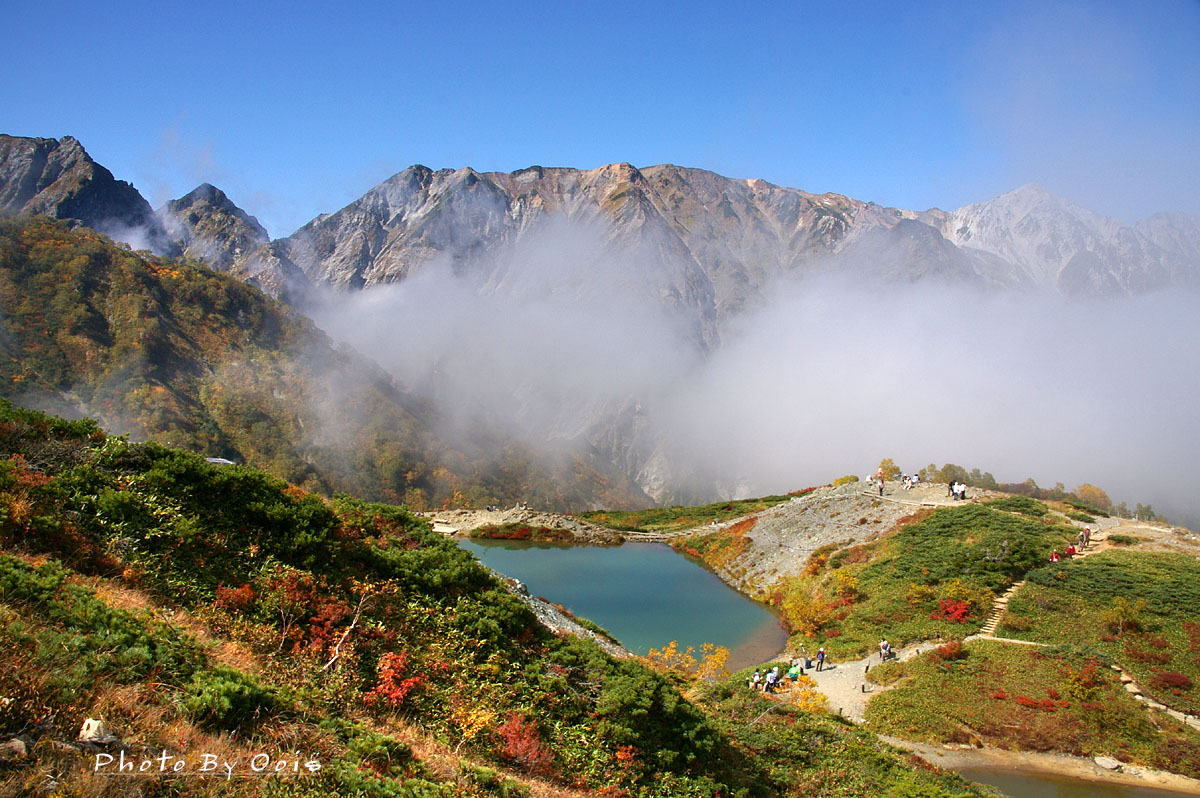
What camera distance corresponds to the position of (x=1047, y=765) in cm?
2231

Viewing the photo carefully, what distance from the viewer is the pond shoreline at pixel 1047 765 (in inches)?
830

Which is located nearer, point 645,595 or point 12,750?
point 12,750

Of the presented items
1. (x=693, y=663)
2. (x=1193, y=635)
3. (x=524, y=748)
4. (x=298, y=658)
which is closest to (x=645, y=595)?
(x=693, y=663)

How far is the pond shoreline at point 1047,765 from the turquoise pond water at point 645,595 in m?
12.6

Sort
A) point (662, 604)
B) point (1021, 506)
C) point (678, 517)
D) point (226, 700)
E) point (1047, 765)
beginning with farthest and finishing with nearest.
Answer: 1. point (678, 517)
2. point (1021, 506)
3. point (662, 604)
4. point (1047, 765)
5. point (226, 700)

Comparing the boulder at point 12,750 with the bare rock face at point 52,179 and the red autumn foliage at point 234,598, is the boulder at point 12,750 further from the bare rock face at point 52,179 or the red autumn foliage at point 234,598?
the bare rock face at point 52,179

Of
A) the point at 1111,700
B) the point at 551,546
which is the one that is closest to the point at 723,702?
the point at 1111,700

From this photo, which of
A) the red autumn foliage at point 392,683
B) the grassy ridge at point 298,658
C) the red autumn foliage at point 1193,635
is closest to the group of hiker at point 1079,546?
the red autumn foliage at point 1193,635

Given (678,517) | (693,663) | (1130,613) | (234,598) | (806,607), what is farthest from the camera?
(678,517)

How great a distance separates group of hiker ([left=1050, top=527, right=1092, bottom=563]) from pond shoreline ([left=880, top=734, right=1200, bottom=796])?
1497 cm

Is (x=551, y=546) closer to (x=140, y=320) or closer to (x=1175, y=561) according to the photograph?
(x=1175, y=561)

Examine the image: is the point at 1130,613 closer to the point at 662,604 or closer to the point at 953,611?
the point at 953,611

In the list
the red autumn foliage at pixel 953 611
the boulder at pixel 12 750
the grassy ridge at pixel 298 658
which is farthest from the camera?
the red autumn foliage at pixel 953 611

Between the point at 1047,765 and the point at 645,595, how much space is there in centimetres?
2807
